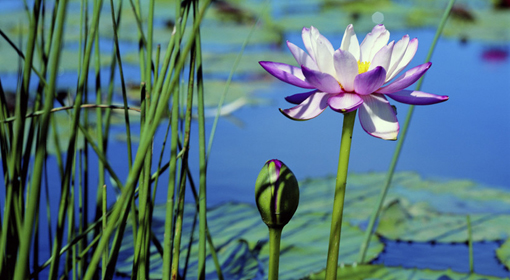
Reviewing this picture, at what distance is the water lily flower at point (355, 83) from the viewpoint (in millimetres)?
479

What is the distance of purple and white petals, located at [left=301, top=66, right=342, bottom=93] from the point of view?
18.6 inches

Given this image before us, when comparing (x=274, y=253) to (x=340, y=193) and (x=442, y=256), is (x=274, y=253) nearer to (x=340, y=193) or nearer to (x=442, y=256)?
(x=340, y=193)

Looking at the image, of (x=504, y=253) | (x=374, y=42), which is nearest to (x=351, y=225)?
(x=504, y=253)

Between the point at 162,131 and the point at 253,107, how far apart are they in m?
0.49

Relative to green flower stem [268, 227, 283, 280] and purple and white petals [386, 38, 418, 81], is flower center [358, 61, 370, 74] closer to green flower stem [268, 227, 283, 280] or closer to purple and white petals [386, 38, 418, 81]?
purple and white petals [386, 38, 418, 81]

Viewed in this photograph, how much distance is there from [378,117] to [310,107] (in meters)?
0.07

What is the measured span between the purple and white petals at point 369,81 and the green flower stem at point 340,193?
0.10ft

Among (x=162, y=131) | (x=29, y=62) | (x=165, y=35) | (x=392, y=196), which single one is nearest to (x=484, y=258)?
(x=392, y=196)

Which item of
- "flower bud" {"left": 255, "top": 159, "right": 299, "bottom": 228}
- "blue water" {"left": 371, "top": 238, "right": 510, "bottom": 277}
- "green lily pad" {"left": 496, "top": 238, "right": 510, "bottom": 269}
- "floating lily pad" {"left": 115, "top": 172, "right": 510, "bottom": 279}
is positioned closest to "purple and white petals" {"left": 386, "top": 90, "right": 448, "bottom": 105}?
"flower bud" {"left": 255, "top": 159, "right": 299, "bottom": 228}

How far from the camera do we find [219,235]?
3.89 ft

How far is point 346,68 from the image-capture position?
497 millimetres

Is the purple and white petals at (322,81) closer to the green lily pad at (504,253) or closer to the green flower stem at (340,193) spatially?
the green flower stem at (340,193)

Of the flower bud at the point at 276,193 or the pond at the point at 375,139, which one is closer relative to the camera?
the flower bud at the point at 276,193

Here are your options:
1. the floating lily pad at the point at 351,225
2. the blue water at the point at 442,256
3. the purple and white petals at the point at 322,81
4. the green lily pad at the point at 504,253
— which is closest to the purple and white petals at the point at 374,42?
the purple and white petals at the point at 322,81
